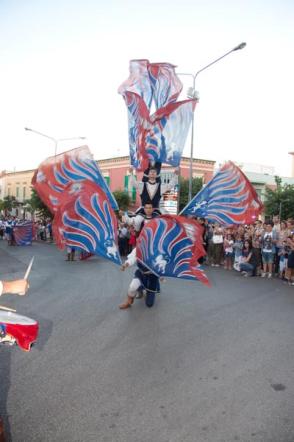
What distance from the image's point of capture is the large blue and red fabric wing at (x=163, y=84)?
19.1 feet

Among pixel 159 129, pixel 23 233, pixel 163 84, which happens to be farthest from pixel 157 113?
pixel 23 233

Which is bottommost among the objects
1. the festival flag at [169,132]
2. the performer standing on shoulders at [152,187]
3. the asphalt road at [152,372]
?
the asphalt road at [152,372]

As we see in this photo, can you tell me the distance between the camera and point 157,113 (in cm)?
569

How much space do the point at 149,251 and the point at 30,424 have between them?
2804 mm

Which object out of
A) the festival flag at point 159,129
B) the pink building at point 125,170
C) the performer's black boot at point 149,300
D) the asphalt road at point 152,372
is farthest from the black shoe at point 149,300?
the pink building at point 125,170

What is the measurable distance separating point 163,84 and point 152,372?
408cm

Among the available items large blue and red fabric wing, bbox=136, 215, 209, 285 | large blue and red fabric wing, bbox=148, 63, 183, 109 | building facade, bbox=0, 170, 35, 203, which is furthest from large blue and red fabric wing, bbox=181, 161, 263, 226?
building facade, bbox=0, 170, 35, 203

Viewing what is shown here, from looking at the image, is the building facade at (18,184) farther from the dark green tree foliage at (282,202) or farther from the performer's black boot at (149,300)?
the performer's black boot at (149,300)

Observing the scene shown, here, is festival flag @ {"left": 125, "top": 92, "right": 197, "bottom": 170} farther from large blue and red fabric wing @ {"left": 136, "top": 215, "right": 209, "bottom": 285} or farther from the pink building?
the pink building

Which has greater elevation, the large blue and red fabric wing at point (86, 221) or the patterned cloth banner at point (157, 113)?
the patterned cloth banner at point (157, 113)

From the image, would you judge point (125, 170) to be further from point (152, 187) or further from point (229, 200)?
point (229, 200)

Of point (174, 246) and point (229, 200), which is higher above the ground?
point (229, 200)

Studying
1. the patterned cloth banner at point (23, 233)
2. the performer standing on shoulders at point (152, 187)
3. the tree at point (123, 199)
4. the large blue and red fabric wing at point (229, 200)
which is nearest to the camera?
the large blue and red fabric wing at point (229, 200)

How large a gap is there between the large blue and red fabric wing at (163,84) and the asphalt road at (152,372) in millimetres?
3350
